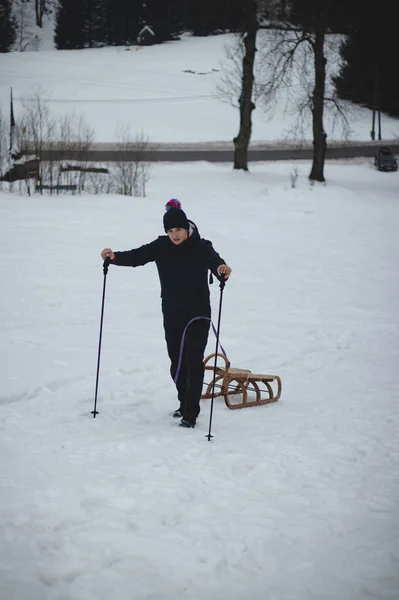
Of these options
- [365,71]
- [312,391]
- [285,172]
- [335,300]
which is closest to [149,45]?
[365,71]

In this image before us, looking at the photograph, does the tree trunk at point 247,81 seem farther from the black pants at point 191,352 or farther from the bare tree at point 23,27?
the bare tree at point 23,27

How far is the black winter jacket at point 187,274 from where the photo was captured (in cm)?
571

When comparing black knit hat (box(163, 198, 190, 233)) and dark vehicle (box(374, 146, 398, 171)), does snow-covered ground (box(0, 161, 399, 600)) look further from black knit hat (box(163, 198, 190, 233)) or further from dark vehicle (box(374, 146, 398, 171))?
dark vehicle (box(374, 146, 398, 171))

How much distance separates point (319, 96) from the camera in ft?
76.8

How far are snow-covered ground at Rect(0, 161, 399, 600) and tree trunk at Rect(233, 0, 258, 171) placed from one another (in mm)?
12802

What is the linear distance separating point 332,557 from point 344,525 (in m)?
0.42

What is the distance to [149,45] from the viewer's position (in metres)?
68.2

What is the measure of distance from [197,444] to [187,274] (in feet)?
4.98

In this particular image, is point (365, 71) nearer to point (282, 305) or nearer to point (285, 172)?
point (285, 172)

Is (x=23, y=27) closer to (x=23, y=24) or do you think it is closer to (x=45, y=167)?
(x=23, y=24)

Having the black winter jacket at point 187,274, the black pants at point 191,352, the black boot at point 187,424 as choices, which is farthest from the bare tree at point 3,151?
the black boot at point 187,424

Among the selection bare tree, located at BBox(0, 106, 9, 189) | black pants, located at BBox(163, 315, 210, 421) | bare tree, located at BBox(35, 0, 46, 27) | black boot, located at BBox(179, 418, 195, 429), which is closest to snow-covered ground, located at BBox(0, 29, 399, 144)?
bare tree, located at BBox(35, 0, 46, 27)

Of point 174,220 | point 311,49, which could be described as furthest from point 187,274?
point 311,49

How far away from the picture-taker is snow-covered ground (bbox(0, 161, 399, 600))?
12.0 ft
